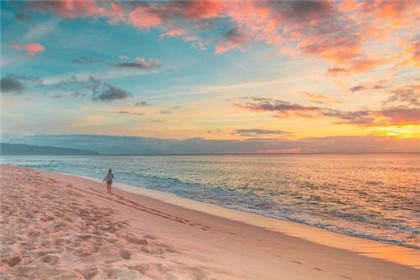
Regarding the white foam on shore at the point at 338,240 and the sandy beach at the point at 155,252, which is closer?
the sandy beach at the point at 155,252

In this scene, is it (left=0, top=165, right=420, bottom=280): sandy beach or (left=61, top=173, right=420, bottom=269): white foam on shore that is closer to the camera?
(left=0, top=165, right=420, bottom=280): sandy beach

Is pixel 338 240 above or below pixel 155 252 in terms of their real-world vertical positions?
below

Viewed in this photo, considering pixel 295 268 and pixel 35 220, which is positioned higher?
pixel 35 220

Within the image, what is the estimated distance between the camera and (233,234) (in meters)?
11.0

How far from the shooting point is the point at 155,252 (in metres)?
6.53

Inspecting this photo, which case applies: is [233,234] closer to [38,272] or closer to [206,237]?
[206,237]

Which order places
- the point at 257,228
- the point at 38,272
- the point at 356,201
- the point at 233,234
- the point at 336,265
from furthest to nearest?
the point at 356,201, the point at 257,228, the point at 233,234, the point at 336,265, the point at 38,272

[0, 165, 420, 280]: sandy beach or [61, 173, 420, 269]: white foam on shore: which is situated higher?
[0, 165, 420, 280]: sandy beach

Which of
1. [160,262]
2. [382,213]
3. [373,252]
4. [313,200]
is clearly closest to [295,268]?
[160,262]

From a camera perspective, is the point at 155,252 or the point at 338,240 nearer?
the point at 155,252

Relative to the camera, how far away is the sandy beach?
203 inches

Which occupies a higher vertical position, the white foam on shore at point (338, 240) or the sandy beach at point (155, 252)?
the sandy beach at point (155, 252)

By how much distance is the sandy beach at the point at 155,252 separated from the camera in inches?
203

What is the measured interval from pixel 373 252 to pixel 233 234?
5.28 m
